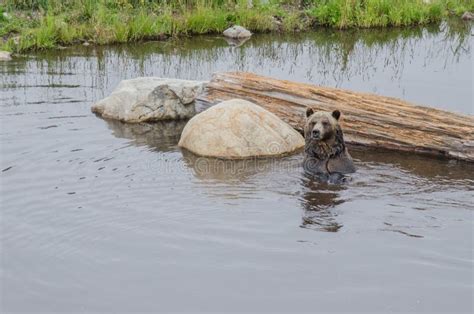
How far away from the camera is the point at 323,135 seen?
31.1 feet

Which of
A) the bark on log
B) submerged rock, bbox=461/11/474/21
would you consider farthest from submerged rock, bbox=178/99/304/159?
submerged rock, bbox=461/11/474/21

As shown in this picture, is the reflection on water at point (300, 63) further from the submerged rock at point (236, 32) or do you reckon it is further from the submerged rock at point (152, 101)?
the submerged rock at point (152, 101)

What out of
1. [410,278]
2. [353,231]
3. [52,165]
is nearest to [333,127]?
[353,231]

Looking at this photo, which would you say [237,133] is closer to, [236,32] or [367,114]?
[367,114]

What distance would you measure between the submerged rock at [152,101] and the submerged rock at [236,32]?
7.13 meters

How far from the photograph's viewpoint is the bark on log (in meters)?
10.4

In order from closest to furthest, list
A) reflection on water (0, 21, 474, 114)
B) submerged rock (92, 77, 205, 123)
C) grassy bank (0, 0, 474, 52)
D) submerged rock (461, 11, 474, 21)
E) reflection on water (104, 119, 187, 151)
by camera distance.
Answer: reflection on water (104, 119, 187, 151), submerged rock (92, 77, 205, 123), reflection on water (0, 21, 474, 114), grassy bank (0, 0, 474, 52), submerged rock (461, 11, 474, 21)

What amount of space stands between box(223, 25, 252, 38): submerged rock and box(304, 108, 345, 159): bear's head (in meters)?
10.2

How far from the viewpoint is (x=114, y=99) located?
41.9ft

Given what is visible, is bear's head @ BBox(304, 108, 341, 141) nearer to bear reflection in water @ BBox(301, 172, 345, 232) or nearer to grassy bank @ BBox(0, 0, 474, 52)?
bear reflection in water @ BBox(301, 172, 345, 232)

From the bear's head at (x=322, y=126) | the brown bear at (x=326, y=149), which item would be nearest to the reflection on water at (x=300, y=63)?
the brown bear at (x=326, y=149)

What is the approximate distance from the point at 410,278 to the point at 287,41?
13082mm

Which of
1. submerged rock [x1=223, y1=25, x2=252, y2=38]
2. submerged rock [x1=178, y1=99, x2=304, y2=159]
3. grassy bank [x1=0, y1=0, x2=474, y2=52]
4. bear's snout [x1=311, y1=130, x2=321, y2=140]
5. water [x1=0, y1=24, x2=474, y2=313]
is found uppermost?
grassy bank [x1=0, y1=0, x2=474, y2=52]

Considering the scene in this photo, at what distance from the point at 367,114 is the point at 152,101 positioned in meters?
3.84
